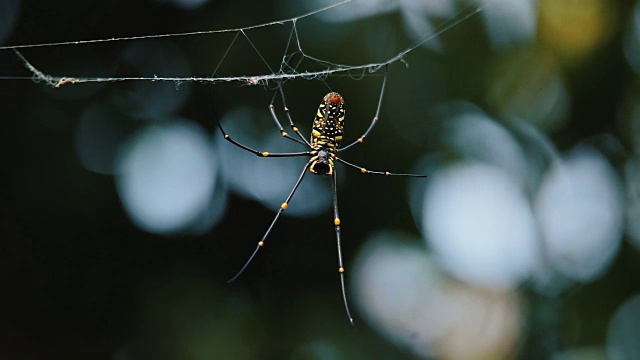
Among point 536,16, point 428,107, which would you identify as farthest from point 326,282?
point 536,16

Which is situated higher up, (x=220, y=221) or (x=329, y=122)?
(x=329, y=122)

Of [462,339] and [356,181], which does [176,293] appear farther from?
[462,339]

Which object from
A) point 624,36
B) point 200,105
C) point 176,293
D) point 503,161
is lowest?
point 176,293

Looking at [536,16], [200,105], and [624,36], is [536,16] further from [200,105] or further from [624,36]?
[200,105]

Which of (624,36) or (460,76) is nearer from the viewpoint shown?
(624,36)

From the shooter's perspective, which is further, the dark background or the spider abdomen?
the dark background

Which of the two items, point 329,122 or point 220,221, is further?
point 220,221

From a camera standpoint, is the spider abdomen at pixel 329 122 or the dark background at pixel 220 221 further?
the dark background at pixel 220 221

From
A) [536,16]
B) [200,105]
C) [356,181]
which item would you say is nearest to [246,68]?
[200,105]

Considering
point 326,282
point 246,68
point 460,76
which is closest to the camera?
point 246,68

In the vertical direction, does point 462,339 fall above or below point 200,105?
below

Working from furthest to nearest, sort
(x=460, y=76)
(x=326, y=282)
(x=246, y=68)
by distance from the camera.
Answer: (x=326, y=282)
(x=460, y=76)
(x=246, y=68)
